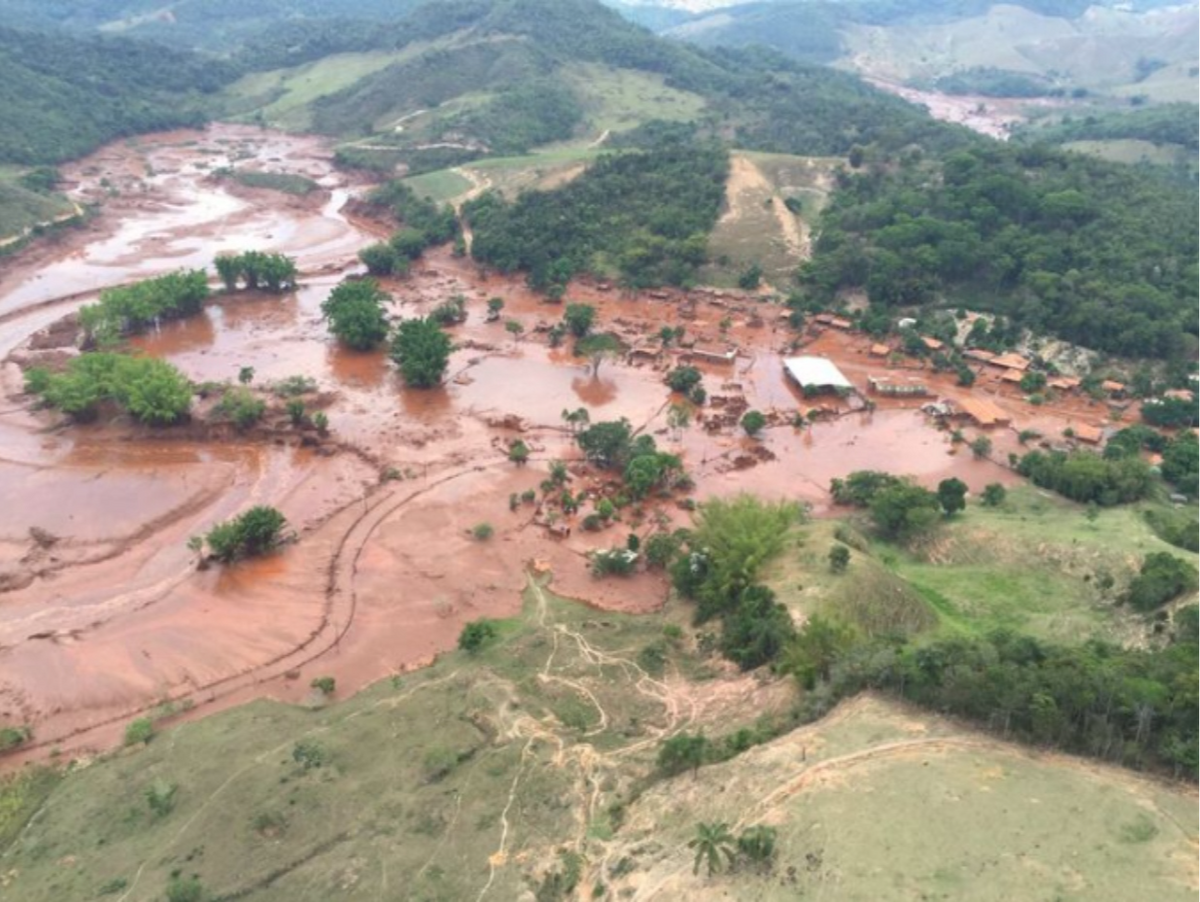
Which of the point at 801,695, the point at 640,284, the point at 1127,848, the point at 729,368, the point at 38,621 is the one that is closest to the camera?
the point at 1127,848

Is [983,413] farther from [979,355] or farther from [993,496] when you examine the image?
[993,496]

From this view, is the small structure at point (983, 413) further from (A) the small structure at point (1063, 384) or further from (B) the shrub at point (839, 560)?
(B) the shrub at point (839, 560)

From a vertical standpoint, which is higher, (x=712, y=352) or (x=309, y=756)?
(x=309, y=756)

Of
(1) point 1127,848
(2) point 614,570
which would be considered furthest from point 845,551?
(1) point 1127,848

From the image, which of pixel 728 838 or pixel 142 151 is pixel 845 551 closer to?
pixel 728 838

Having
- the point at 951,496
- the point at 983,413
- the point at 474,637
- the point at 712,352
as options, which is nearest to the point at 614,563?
the point at 474,637

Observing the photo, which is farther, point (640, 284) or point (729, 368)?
point (640, 284)
